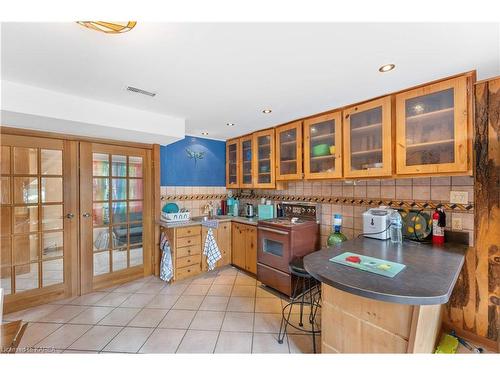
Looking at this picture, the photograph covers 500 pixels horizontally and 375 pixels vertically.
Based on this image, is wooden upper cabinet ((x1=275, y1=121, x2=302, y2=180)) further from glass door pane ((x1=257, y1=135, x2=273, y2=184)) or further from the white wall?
the white wall

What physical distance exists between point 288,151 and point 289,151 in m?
0.02

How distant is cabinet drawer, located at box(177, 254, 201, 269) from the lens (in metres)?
2.73

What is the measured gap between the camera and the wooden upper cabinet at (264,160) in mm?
2898

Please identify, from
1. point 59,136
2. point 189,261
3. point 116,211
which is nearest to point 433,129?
point 189,261

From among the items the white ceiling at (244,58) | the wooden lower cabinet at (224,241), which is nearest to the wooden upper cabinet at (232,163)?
the wooden lower cabinet at (224,241)

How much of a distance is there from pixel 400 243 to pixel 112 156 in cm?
318

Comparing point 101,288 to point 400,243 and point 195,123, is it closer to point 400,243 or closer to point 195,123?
point 195,123

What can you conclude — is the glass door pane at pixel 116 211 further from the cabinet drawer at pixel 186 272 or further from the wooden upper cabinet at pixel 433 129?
the wooden upper cabinet at pixel 433 129

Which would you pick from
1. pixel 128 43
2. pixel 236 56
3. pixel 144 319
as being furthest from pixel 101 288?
pixel 236 56

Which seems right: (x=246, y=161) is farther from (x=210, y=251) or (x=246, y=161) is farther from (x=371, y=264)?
(x=371, y=264)

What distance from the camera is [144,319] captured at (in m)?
1.97

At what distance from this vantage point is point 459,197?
5.61 feet

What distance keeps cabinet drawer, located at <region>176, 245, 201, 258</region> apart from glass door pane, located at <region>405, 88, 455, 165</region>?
8.40ft

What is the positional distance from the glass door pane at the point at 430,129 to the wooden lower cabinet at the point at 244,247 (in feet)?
6.34
